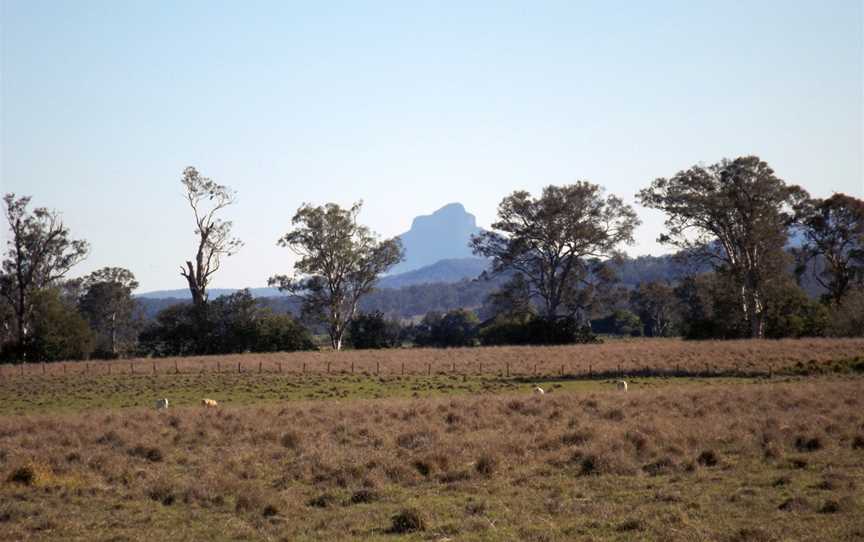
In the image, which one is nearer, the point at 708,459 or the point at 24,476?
the point at 24,476

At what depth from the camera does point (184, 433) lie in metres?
22.9

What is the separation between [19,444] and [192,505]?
28.4 ft

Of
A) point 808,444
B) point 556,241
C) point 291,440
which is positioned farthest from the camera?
point 556,241

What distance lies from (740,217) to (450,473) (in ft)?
168

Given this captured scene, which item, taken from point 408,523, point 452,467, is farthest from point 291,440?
point 408,523

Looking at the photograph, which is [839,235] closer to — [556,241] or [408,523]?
[556,241]

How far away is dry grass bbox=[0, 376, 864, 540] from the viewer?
1295 centimetres

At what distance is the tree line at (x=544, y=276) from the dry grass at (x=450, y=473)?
1469 inches

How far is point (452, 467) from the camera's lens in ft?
57.3

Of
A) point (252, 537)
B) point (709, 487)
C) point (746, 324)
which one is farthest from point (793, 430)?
point (746, 324)

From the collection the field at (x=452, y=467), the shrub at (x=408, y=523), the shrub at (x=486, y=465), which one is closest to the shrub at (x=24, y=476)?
the field at (x=452, y=467)

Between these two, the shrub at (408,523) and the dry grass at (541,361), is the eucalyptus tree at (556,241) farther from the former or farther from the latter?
the shrub at (408,523)

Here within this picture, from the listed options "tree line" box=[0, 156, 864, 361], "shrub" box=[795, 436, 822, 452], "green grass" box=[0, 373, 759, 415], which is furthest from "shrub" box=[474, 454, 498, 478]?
"tree line" box=[0, 156, 864, 361]

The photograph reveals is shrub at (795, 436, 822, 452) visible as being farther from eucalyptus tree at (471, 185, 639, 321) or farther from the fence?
eucalyptus tree at (471, 185, 639, 321)
